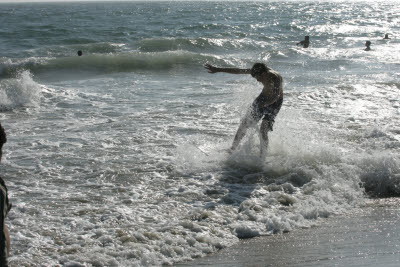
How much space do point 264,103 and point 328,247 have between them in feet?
10.3

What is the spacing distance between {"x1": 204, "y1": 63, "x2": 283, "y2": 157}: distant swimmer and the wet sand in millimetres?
2223

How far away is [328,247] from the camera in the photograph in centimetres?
492

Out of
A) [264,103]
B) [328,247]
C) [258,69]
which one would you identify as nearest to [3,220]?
[328,247]

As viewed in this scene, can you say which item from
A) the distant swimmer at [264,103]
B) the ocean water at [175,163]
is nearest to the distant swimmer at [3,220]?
the ocean water at [175,163]

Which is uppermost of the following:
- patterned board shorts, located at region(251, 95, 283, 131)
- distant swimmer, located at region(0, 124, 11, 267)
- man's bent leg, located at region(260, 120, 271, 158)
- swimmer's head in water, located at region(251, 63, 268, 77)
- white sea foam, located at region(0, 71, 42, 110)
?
swimmer's head in water, located at region(251, 63, 268, 77)

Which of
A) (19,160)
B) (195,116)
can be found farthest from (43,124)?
(195,116)

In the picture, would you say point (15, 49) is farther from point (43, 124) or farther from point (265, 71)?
point (265, 71)

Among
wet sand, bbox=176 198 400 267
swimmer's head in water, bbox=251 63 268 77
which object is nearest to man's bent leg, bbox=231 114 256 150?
swimmer's head in water, bbox=251 63 268 77

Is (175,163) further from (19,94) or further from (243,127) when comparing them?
(19,94)

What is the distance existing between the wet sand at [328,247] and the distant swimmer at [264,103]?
7.29 ft

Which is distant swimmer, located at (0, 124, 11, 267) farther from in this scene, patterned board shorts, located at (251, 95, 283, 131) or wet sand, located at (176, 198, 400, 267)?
patterned board shorts, located at (251, 95, 283, 131)

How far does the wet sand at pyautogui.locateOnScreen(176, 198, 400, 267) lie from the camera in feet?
15.1

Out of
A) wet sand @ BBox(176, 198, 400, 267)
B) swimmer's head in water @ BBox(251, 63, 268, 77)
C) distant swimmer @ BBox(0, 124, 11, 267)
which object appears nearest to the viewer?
distant swimmer @ BBox(0, 124, 11, 267)

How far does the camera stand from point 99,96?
1320 centimetres
